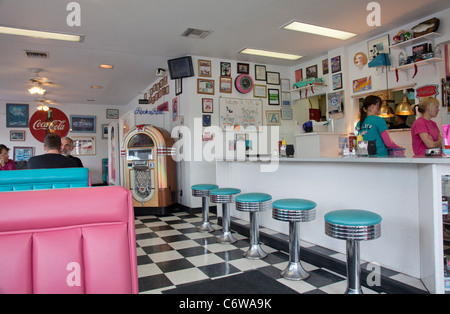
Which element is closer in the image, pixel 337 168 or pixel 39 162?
pixel 337 168

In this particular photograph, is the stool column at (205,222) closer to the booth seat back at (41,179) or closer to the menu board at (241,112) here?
the menu board at (241,112)

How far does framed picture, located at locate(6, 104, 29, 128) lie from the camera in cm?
1102

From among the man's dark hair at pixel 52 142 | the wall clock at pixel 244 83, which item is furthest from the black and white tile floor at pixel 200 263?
the wall clock at pixel 244 83

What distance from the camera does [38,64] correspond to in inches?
266

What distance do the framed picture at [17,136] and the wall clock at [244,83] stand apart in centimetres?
854

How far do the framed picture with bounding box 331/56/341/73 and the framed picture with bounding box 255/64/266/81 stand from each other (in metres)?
1.47

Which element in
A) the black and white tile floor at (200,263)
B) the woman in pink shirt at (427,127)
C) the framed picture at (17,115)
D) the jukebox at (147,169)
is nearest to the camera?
the black and white tile floor at (200,263)

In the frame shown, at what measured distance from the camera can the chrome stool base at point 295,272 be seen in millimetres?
2920

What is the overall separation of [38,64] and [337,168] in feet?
21.2

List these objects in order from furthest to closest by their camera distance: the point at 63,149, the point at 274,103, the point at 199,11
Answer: the point at 274,103 → the point at 63,149 → the point at 199,11

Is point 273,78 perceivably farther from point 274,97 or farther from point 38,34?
point 38,34

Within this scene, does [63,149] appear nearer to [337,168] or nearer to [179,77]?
[179,77]
